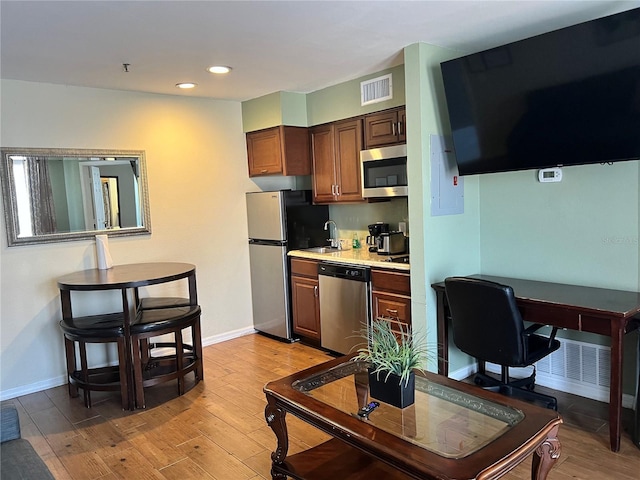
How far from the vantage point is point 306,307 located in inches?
175

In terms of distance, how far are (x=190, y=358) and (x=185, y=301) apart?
1.51 feet

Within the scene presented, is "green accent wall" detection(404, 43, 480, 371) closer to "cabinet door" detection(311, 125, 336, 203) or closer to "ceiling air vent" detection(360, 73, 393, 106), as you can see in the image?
"ceiling air vent" detection(360, 73, 393, 106)

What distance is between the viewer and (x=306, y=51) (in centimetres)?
322

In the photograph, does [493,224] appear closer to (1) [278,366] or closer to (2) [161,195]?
(1) [278,366]

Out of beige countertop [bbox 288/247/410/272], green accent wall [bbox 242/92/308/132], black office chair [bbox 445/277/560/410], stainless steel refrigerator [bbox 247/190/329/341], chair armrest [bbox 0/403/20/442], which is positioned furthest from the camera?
stainless steel refrigerator [bbox 247/190/329/341]

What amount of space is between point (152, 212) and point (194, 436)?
6.95 ft


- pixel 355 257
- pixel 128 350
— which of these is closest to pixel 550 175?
pixel 355 257

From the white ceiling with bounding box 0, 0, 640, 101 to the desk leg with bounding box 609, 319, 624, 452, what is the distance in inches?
68.8

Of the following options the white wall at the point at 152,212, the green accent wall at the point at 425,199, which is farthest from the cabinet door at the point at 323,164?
the green accent wall at the point at 425,199

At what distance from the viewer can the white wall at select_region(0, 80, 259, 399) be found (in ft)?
12.2

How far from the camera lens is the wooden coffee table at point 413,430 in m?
1.69

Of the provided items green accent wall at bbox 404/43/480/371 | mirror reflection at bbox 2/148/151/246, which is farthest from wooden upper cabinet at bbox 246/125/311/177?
green accent wall at bbox 404/43/480/371

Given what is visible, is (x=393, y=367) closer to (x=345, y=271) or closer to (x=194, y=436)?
(x=194, y=436)

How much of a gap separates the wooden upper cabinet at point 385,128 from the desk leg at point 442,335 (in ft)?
4.11
